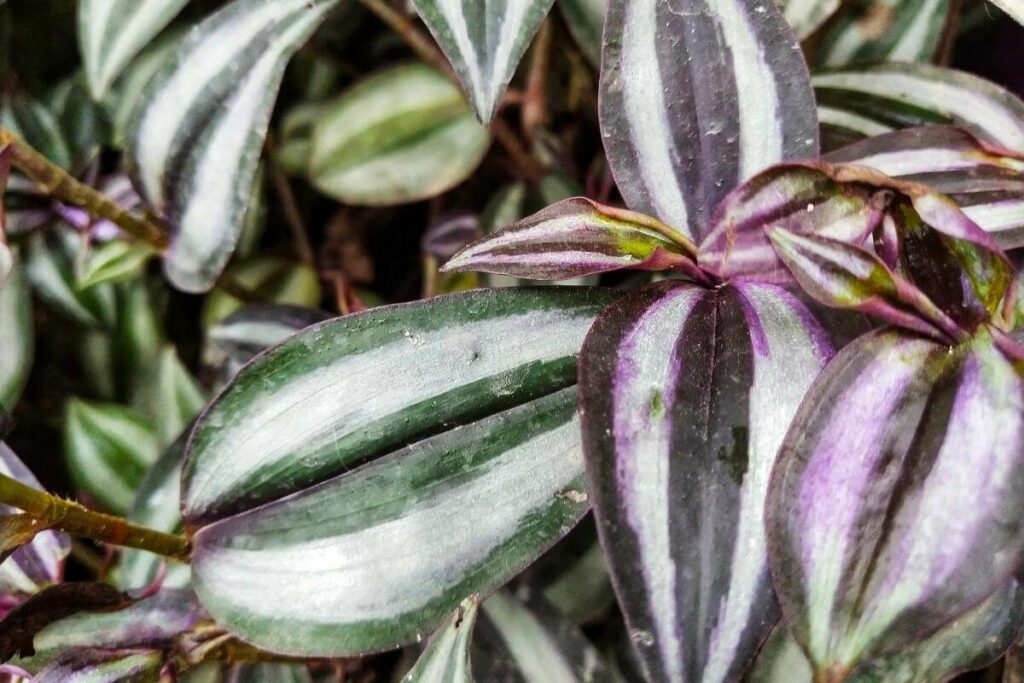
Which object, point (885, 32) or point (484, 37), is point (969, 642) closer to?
point (484, 37)

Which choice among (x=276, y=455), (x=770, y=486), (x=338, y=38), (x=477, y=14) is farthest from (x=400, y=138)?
(x=770, y=486)

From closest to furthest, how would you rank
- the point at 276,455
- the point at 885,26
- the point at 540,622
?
the point at 276,455
the point at 540,622
the point at 885,26

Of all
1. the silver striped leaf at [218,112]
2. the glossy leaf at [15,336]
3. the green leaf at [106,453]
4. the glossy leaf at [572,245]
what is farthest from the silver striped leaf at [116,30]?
the glossy leaf at [572,245]

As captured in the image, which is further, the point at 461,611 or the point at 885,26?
the point at 885,26

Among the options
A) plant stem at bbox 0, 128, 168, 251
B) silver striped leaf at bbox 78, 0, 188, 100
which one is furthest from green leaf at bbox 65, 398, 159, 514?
silver striped leaf at bbox 78, 0, 188, 100

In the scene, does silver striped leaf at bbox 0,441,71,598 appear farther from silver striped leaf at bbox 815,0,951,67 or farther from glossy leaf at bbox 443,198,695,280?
silver striped leaf at bbox 815,0,951,67

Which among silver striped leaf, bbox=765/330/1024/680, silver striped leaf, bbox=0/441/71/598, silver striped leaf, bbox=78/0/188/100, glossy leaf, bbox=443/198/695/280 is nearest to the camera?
silver striped leaf, bbox=765/330/1024/680

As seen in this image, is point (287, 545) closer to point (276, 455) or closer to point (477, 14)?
point (276, 455)
